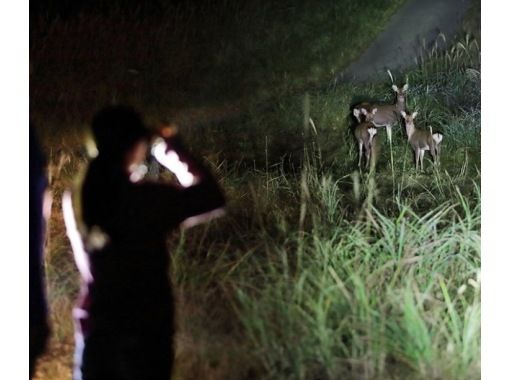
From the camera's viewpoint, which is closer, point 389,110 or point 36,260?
point 389,110

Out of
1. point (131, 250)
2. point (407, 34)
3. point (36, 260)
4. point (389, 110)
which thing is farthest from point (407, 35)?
point (36, 260)

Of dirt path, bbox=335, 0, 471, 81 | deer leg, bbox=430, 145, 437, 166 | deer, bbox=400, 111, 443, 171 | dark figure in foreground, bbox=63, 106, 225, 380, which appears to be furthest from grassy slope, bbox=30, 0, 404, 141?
deer leg, bbox=430, 145, 437, 166

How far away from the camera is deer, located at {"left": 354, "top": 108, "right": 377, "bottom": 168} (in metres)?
2.04

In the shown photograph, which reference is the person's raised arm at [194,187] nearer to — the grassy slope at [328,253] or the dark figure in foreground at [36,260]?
the grassy slope at [328,253]

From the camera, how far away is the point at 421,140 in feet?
6.63

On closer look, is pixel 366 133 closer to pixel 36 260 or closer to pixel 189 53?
pixel 189 53

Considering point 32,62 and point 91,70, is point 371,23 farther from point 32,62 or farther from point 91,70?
point 32,62

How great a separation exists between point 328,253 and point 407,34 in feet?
2.68

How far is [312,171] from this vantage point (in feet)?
6.77

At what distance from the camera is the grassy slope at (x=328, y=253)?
6.41 ft

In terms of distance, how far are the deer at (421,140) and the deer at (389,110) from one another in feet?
0.08

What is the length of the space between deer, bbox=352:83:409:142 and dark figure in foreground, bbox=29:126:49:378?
119 cm

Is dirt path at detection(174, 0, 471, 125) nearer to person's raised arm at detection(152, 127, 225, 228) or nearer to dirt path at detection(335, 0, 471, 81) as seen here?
dirt path at detection(335, 0, 471, 81)
